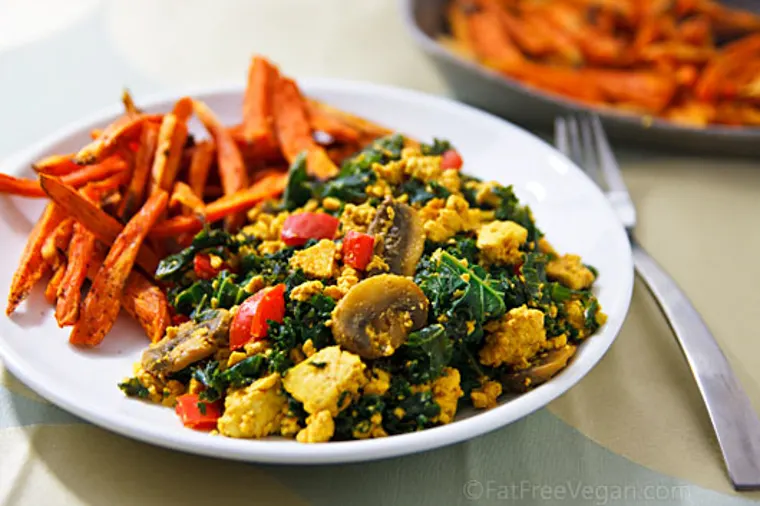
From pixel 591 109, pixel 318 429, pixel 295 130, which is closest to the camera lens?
pixel 318 429

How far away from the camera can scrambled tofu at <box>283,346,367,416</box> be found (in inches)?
85.7

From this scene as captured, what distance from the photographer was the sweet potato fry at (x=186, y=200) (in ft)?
9.80

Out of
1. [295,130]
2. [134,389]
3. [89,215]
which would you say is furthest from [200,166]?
[134,389]

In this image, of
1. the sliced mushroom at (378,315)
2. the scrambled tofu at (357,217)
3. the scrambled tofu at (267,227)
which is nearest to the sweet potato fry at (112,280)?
the scrambled tofu at (267,227)

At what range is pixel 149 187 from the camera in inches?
122

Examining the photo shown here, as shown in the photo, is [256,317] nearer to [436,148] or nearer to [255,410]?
[255,410]

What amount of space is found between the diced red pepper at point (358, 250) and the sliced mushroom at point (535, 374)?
0.59 m

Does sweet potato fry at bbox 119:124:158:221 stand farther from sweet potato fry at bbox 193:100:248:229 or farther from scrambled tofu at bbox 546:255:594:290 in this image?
scrambled tofu at bbox 546:255:594:290

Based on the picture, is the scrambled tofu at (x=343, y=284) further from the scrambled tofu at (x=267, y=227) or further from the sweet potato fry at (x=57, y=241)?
the sweet potato fry at (x=57, y=241)

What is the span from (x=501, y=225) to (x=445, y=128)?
46.8 inches

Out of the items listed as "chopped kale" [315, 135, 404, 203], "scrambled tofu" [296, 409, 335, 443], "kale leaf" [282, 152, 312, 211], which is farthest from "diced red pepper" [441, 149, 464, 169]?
"scrambled tofu" [296, 409, 335, 443]

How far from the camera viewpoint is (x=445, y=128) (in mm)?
3773

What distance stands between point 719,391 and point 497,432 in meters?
0.76

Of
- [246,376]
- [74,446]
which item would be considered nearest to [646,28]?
[246,376]
